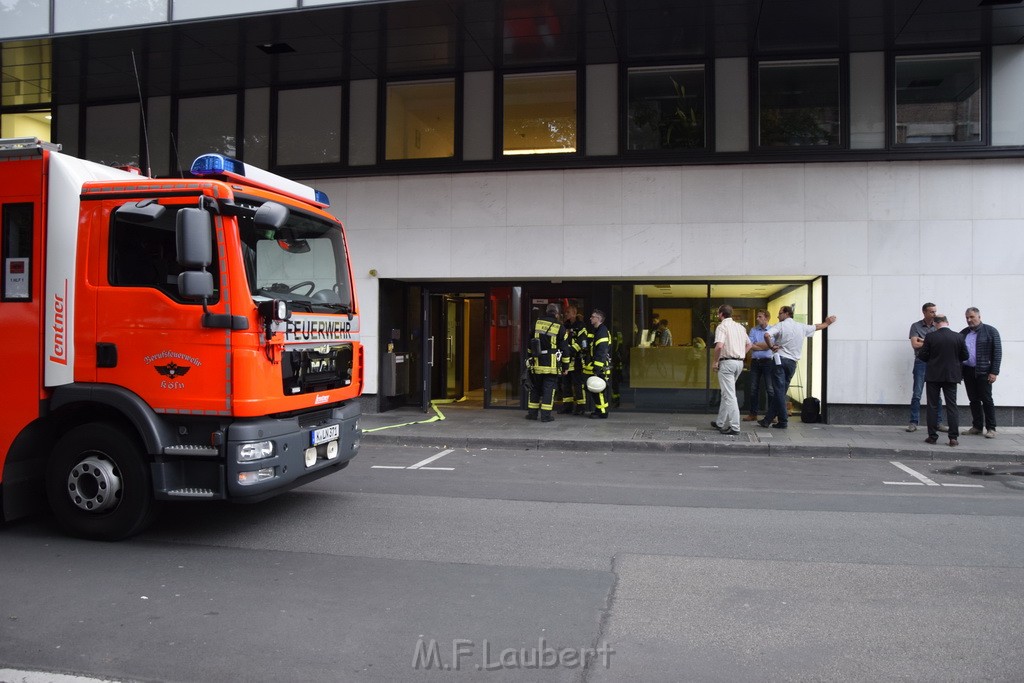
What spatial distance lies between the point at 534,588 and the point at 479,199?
33.4 feet

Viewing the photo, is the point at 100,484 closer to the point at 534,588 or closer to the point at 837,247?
the point at 534,588

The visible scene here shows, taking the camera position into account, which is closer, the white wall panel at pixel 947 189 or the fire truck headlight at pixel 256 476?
the fire truck headlight at pixel 256 476

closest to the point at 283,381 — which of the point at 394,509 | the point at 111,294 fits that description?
the point at 111,294

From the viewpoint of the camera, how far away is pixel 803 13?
11.6 m

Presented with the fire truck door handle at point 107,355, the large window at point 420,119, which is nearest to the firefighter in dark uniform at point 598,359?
the large window at point 420,119

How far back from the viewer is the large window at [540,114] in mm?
14102

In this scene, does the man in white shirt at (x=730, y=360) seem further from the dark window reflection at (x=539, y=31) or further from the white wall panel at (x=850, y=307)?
the dark window reflection at (x=539, y=31)

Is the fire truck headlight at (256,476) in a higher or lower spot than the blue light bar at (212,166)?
lower

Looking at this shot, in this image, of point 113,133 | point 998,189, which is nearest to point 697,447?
point 998,189

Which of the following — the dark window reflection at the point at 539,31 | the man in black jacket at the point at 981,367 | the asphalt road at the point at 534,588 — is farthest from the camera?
the dark window reflection at the point at 539,31

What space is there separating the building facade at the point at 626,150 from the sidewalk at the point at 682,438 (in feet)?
4.10

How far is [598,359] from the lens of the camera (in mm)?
13266

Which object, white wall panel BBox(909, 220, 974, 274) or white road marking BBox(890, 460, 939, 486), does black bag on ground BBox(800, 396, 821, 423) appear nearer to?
white wall panel BBox(909, 220, 974, 274)

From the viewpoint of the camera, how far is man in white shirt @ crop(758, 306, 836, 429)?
12336 millimetres
